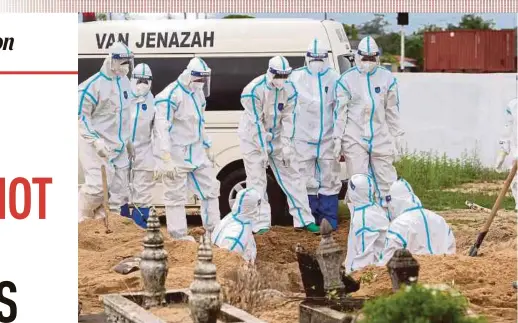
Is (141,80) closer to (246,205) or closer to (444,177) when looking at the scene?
(246,205)

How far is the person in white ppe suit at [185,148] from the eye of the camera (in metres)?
9.96

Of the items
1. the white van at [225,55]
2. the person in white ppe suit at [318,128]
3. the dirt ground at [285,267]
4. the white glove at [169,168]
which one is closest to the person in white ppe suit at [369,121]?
the person in white ppe suit at [318,128]

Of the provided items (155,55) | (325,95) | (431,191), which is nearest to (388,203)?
(431,191)

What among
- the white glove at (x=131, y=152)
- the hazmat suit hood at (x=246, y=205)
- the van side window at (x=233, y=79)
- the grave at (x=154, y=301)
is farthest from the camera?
the white glove at (x=131, y=152)

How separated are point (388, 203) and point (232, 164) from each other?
1.22 metres

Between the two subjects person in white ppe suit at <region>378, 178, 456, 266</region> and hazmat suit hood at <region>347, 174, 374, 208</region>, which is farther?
hazmat suit hood at <region>347, 174, 374, 208</region>

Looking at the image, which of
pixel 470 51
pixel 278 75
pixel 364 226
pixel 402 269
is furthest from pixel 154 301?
pixel 470 51

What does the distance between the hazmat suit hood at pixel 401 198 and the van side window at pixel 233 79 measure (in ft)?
3.86

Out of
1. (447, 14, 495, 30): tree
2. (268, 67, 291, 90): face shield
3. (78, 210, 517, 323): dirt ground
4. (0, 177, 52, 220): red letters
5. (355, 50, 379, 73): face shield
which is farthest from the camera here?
(268, 67, 291, 90): face shield

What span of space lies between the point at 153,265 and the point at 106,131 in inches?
83.9

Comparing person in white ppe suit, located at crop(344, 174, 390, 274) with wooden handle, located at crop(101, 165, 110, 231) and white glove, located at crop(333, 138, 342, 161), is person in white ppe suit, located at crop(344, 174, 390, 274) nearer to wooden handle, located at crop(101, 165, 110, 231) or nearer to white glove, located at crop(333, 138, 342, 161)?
white glove, located at crop(333, 138, 342, 161)

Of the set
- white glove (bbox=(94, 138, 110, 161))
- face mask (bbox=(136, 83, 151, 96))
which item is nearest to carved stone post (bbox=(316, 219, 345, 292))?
white glove (bbox=(94, 138, 110, 161))

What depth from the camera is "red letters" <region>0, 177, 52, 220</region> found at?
8648 mm

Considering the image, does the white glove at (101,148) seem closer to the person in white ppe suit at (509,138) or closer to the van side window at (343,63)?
the van side window at (343,63)
